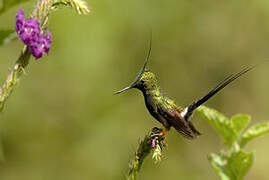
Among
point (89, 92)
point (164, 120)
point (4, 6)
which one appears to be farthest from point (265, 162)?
point (4, 6)

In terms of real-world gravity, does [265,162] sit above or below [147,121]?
below

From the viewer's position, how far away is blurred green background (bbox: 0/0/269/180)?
700cm

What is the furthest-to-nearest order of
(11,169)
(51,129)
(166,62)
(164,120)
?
(166,62)
(51,129)
(11,169)
(164,120)

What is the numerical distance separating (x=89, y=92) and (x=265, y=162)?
3021mm

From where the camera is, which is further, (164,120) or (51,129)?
(51,129)

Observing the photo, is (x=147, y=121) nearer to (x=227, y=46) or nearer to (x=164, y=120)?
(x=227, y=46)

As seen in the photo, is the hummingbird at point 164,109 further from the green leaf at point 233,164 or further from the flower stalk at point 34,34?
the flower stalk at point 34,34

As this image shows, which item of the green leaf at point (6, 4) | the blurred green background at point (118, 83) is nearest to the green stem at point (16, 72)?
the green leaf at point (6, 4)

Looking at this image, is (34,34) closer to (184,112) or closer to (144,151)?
(144,151)

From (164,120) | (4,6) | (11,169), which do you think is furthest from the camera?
(11,169)

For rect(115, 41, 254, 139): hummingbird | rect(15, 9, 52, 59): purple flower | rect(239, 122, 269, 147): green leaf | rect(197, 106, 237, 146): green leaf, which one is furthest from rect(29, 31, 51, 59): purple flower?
rect(239, 122, 269, 147): green leaf

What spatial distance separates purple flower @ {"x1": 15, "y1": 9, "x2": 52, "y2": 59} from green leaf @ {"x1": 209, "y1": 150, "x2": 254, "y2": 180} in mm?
1278

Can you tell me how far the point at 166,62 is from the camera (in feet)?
26.3

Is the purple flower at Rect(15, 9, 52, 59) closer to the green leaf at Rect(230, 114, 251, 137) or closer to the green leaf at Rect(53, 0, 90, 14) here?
the green leaf at Rect(53, 0, 90, 14)
